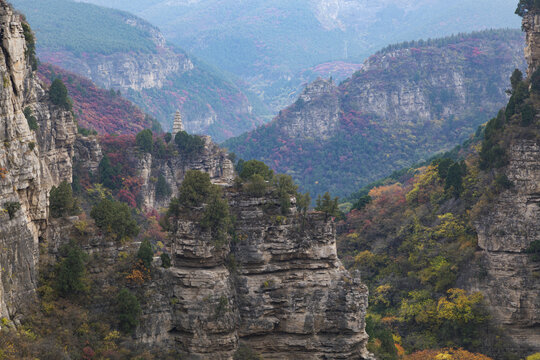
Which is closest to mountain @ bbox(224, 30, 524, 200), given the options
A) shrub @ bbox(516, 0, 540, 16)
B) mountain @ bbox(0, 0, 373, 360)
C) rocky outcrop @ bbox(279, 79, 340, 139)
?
rocky outcrop @ bbox(279, 79, 340, 139)

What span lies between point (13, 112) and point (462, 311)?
139 ft

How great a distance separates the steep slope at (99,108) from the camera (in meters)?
132

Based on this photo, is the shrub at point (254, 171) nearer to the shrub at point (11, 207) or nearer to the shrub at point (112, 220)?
the shrub at point (112, 220)

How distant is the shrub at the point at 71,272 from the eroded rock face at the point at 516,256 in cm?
3743

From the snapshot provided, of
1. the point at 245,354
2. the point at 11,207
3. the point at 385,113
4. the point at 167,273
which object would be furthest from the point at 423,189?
the point at 385,113

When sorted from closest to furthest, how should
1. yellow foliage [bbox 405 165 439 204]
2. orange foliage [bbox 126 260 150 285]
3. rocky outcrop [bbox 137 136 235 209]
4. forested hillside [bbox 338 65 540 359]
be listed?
1. orange foliage [bbox 126 260 150 285]
2. forested hillside [bbox 338 65 540 359]
3. yellow foliage [bbox 405 165 439 204]
4. rocky outcrop [bbox 137 136 235 209]

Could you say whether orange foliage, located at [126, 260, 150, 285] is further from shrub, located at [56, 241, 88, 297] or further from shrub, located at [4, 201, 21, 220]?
shrub, located at [4, 201, 21, 220]

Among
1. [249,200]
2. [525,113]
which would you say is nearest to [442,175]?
[525,113]

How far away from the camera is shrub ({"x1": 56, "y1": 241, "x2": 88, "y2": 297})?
4181 cm

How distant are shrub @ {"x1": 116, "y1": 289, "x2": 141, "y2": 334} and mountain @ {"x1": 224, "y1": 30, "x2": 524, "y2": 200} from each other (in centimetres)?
13276

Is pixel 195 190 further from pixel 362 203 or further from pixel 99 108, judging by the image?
pixel 99 108

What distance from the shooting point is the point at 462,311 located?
6462 centimetres

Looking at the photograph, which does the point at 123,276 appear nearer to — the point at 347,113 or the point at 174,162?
the point at 174,162

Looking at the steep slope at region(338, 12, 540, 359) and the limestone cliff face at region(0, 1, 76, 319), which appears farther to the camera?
the steep slope at region(338, 12, 540, 359)
